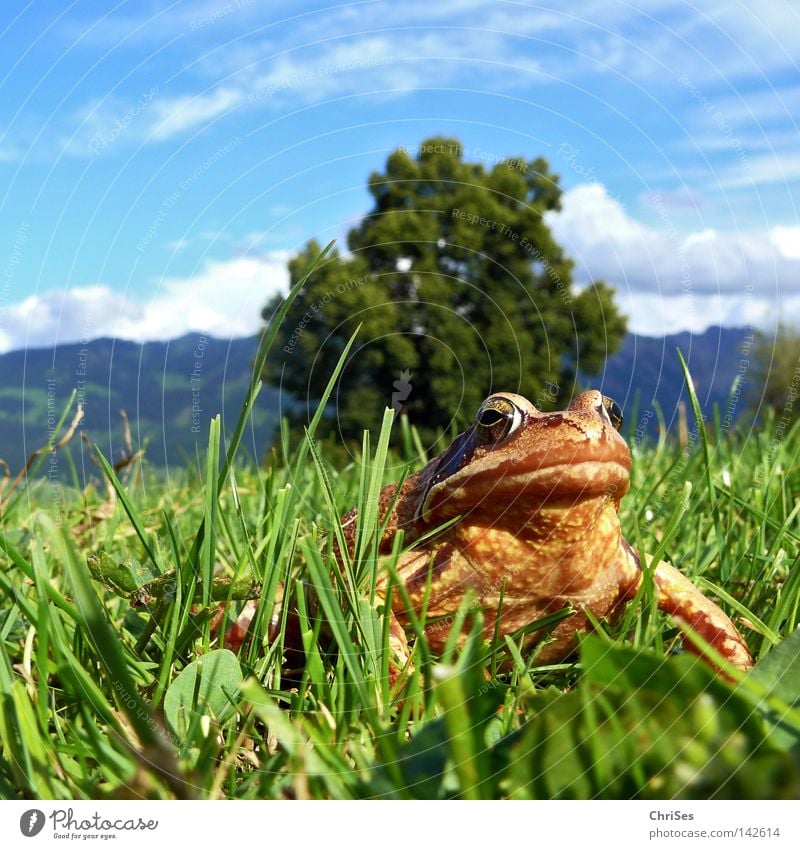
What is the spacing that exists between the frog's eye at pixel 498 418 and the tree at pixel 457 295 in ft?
1.19

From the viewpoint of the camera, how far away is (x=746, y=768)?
4.25 ft

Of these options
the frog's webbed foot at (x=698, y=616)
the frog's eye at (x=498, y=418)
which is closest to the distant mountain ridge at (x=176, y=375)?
the frog's eye at (x=498, y=418)

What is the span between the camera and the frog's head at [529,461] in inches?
90.6

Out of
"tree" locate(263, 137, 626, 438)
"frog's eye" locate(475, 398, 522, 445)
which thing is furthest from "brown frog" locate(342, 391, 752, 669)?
"tree" locate(263, 137, 626, 438)
